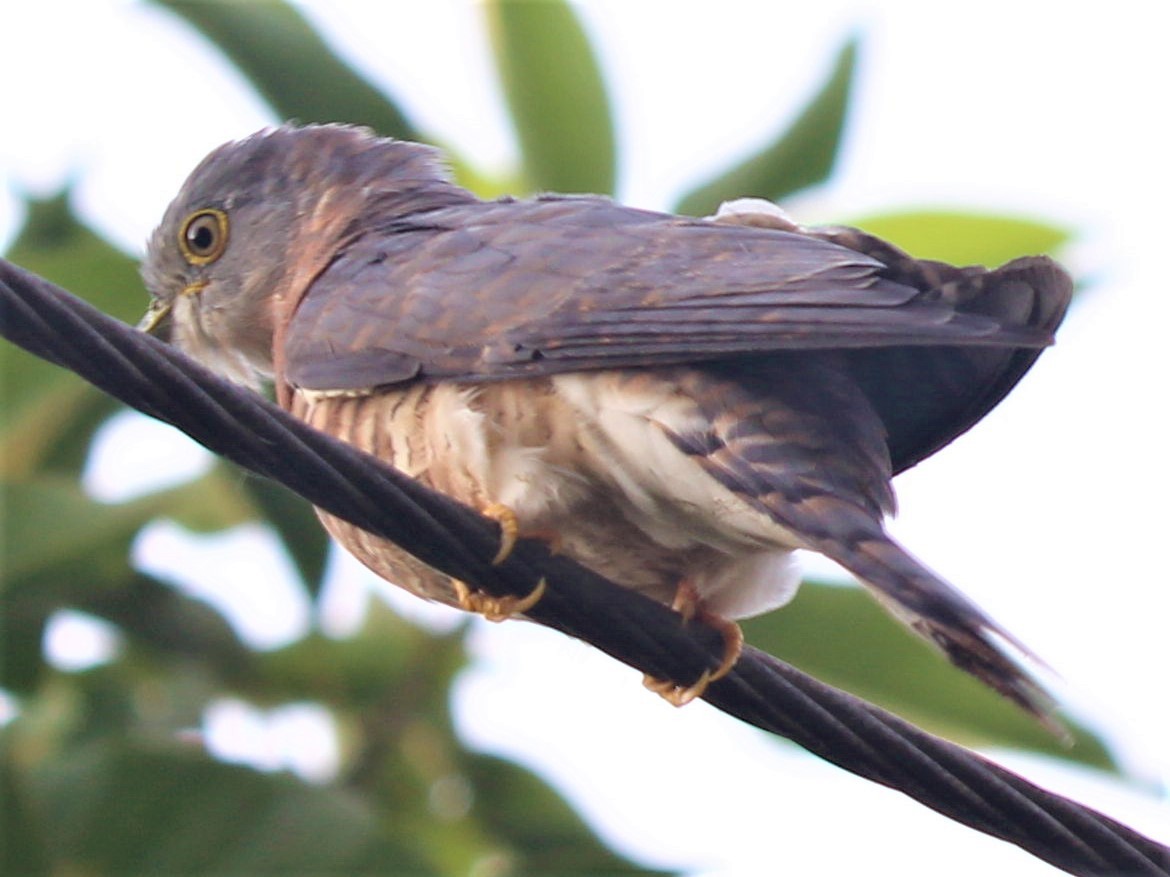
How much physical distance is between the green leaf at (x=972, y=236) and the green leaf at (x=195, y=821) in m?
2.31

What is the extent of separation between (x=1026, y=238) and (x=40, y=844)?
3257mm

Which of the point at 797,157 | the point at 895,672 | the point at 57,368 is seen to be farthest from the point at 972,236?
the point at 57,368

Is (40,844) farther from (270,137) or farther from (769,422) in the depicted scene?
(769,422)

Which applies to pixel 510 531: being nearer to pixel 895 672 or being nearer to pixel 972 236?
pixel 895 672

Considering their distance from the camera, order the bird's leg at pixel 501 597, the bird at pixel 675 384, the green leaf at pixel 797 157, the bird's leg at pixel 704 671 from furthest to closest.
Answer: the green leaf at pixel 797 157 < the bird's leg at pixel 704 671 < the bird's leg at pixel 501 597 < the bird at pixel 675 384

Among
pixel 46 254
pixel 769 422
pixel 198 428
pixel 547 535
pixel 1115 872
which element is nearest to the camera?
pixel 198 428

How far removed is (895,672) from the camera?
4.73m

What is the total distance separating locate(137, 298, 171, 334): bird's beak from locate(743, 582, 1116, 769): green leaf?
1.89m

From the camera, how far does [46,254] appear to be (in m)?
4.61

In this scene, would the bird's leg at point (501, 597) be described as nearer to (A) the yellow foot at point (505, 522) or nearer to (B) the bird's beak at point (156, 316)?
(A) the yellow foot at point (505, 522)

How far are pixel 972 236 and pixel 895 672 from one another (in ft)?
4.37

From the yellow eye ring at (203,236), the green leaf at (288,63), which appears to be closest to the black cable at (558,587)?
the yellow eye ring at (203,236)

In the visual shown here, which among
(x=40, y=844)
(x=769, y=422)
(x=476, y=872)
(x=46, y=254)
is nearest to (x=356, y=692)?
(x=476, y=872)

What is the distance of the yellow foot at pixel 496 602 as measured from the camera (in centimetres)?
303
